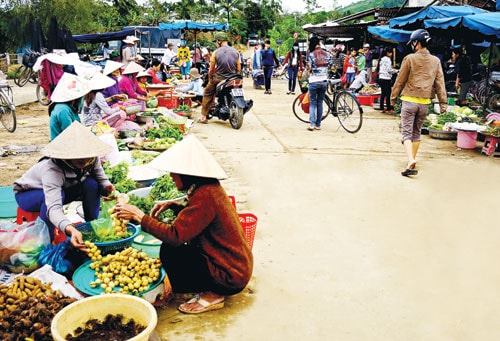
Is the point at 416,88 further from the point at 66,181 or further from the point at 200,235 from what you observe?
the point at 66,181

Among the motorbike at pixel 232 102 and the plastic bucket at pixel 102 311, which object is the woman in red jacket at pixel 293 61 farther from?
the plastic bucket at pixel 102 311

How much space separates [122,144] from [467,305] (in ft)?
17.1

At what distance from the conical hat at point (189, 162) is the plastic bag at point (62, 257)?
0.95 metres

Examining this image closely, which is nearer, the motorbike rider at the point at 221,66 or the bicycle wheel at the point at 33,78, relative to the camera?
the motorbike rider at the point at 221,66

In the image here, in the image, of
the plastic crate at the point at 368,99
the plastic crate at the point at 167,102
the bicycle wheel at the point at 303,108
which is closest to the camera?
the bicycle wheel at the point at 303,108

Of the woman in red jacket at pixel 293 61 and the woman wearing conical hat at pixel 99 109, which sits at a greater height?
the woman in red jacket at pixel 293 61

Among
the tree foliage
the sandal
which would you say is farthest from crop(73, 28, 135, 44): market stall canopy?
the sandal

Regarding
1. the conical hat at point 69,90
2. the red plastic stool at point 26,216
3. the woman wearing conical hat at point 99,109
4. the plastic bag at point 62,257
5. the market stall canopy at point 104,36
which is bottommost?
the plastic bag at point 62,257

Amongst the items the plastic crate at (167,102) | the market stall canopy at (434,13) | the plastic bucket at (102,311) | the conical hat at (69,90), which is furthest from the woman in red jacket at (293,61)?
the plastic bucket at (102,311)

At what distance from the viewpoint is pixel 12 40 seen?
2830 centimetres

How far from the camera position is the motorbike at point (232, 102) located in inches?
374

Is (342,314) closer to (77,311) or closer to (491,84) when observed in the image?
(77,311)

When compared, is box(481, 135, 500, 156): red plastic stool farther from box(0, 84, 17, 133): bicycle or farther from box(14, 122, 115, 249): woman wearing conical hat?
box(0, 84, 17, 133): bicycle

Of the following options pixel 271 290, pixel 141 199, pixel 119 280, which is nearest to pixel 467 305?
pixel 271 290
